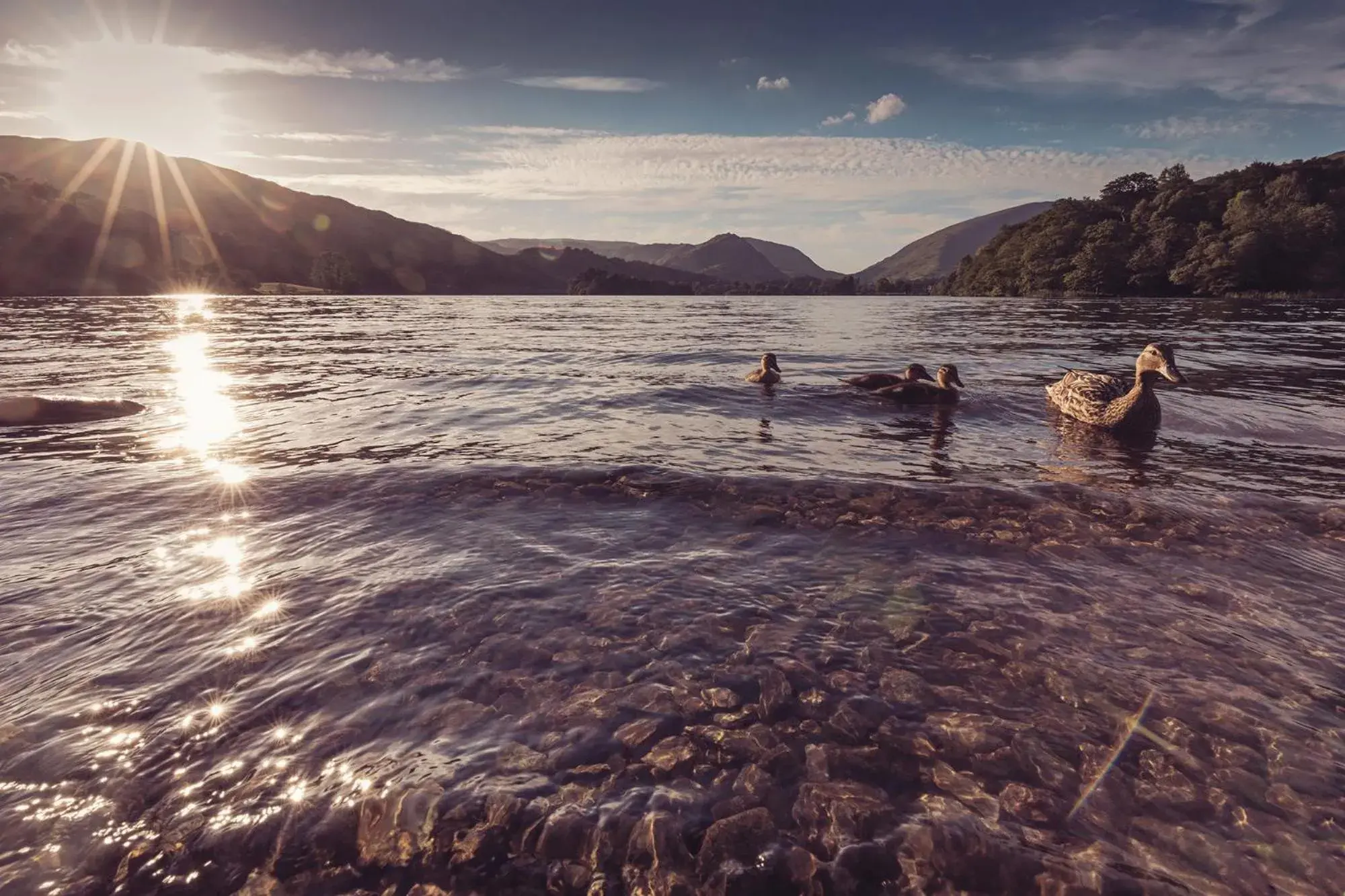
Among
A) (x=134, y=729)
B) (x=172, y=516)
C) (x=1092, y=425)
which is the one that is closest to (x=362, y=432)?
(x=172, y=516)

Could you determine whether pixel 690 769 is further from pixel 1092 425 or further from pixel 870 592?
pixel 1092 425

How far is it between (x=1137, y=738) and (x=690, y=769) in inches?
104

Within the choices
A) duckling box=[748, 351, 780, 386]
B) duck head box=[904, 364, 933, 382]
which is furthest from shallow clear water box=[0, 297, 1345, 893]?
duckling box=[748, 351, 780, 386]

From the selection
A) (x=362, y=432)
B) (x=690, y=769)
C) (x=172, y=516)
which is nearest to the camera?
(x=690, y=769)

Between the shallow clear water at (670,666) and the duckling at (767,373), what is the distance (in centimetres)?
675

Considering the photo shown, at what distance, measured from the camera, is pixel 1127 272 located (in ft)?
321

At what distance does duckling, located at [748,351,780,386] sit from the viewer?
1694 centimetres

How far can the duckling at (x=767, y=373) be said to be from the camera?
1694cm

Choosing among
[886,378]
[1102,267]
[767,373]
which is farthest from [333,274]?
[886,378]

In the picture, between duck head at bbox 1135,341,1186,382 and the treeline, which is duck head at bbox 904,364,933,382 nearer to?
duck head at bbox 1135,341,1186,382

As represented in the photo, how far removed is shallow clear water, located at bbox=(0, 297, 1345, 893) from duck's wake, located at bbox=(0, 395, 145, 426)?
153 cm

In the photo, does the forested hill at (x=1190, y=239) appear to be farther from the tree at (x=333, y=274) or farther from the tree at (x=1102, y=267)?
the tree at (x=333, y=274)

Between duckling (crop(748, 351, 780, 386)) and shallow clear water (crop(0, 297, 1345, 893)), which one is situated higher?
duckling (crop(748, 351, 780, 386))

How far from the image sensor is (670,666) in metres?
4.15
